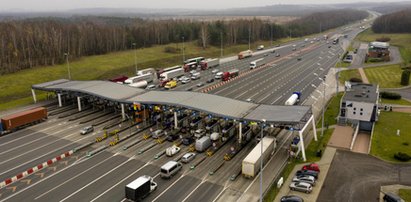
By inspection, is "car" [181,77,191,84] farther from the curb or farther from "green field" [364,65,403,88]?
"green field" [364,65,403,88]

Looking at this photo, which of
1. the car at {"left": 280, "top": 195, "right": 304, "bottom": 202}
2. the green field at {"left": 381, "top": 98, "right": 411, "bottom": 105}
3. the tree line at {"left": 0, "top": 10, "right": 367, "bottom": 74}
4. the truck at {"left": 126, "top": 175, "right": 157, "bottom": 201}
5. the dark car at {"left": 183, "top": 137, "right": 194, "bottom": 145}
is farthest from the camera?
the tree line at {"left": 0, "top": 10, "right": 367, "bottom": 74}

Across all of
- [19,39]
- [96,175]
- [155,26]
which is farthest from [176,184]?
[155,26]

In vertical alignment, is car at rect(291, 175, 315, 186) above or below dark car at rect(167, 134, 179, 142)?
below

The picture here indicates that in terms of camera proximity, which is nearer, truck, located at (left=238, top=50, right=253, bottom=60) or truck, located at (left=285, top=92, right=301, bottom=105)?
truck, located at (left=285, top=92, right=301, bottom=105)

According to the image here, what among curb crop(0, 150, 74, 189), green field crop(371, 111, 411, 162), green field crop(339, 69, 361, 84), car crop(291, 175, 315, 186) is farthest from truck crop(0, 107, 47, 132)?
green field crop(339, 69, 361, 84)

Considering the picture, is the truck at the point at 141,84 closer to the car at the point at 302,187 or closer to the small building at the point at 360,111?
the small building at the point at 360,111
